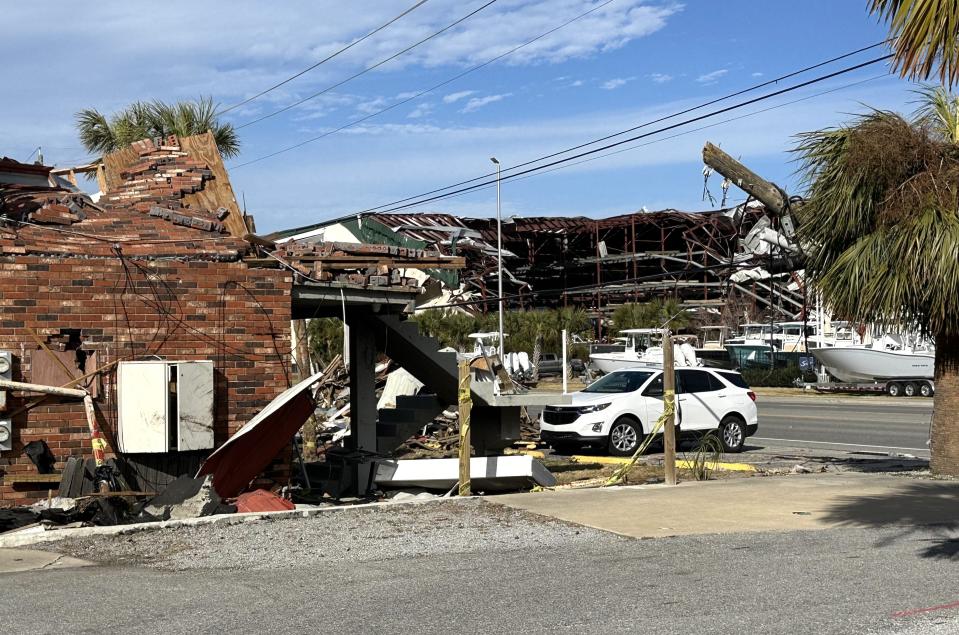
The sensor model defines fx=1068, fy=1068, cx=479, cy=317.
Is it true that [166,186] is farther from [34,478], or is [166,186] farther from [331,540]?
[331,540]

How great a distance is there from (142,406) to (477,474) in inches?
165

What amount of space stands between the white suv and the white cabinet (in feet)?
30.0

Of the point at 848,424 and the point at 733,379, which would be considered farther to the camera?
the point at 848,424

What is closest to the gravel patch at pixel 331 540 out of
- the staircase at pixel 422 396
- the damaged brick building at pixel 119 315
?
the damaged brick building at pixel 119 315

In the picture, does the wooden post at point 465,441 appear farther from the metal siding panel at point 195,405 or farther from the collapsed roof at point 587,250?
the collapsed roof at point 587,250

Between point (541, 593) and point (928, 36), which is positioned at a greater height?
point (928, 36)

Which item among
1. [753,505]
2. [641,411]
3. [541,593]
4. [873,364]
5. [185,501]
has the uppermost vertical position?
[873,364]

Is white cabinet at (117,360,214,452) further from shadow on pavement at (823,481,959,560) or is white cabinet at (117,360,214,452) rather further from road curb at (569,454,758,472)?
shadow on pavement at (823,481,959,560)

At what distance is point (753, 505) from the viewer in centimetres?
1158

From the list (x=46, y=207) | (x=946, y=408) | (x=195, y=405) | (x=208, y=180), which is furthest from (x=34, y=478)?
(x=946, y=408)

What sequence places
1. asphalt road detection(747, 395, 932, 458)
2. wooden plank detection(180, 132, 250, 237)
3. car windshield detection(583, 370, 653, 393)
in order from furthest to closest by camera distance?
1. asphalt road detection(747, 395, 932, 458)
2. car windshield detection(583, 370, 653, 393)
3. wooden plank detection(180, 132, 250, 237)

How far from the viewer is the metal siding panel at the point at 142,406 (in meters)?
11.3

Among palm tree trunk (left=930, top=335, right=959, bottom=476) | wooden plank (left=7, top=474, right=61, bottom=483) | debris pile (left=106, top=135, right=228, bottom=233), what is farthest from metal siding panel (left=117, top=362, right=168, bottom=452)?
palm tree trunk (left=930, top=335, right=959, bottom=476)

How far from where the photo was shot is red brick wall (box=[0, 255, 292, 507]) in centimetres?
1116
